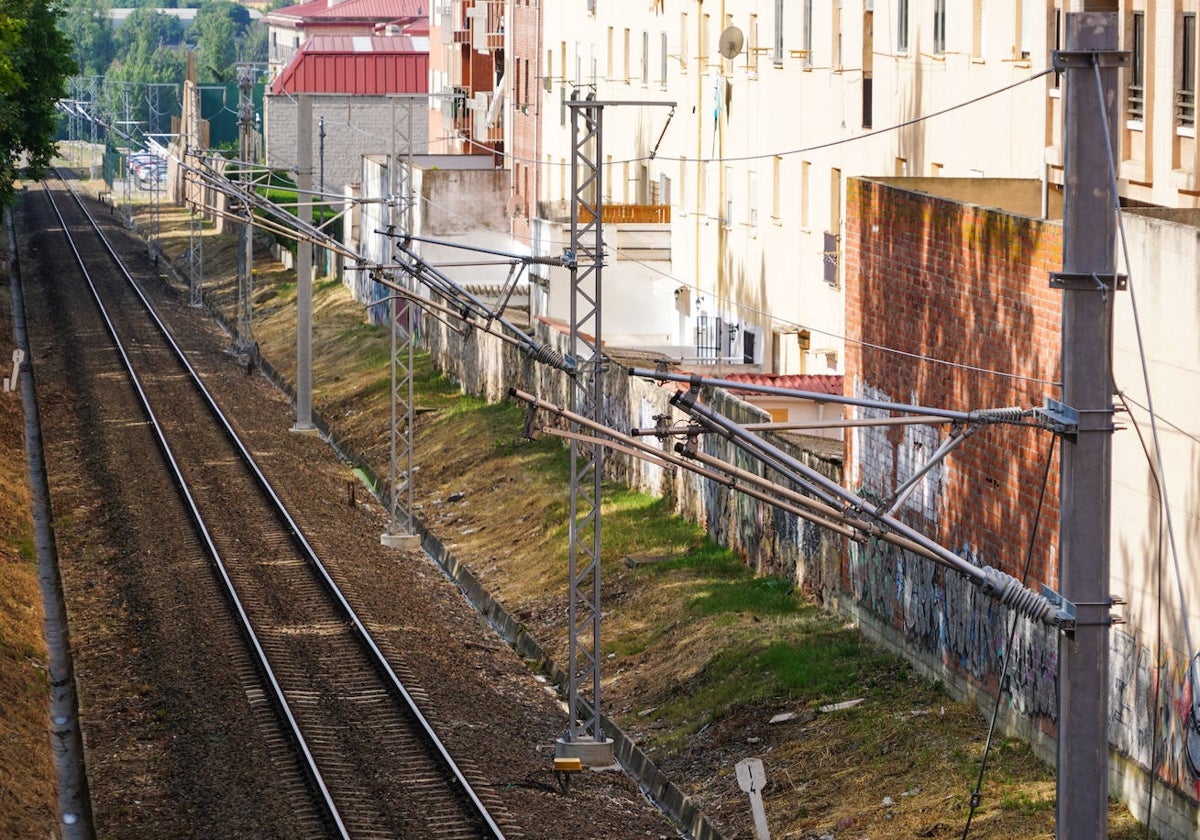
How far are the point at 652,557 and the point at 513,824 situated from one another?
34.7 feet

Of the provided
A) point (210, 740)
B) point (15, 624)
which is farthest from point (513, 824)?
point (15, 624)

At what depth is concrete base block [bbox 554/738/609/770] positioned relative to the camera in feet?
74.6

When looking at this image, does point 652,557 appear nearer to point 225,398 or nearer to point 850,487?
point 850,487

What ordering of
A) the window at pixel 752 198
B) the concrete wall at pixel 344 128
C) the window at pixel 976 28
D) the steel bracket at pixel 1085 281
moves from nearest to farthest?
the steel bracket at pixel 1085 281 < the window at pixel 976 28 < the window at pixel 752 198 < the concrete wall at pixel 344 128

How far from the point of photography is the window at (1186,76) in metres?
23.8

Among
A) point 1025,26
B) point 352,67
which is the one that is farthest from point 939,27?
point 352,67

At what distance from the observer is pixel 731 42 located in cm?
4159

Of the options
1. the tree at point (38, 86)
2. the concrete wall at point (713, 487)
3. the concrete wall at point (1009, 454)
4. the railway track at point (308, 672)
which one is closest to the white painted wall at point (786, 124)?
the concrete wall at point (713, 487)

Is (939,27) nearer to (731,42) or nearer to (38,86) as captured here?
(731,42)

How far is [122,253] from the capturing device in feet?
304

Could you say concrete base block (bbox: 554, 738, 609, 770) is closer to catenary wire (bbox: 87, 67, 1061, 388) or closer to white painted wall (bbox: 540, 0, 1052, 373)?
catenary wire (bbox: 87, 67, 1061, 388)

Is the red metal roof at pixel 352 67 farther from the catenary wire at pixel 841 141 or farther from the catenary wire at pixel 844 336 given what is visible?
the catenary wire at pixel 841 141

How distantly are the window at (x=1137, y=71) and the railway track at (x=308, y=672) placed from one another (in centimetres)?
1148

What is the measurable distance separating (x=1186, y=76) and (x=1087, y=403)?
45.5ft
